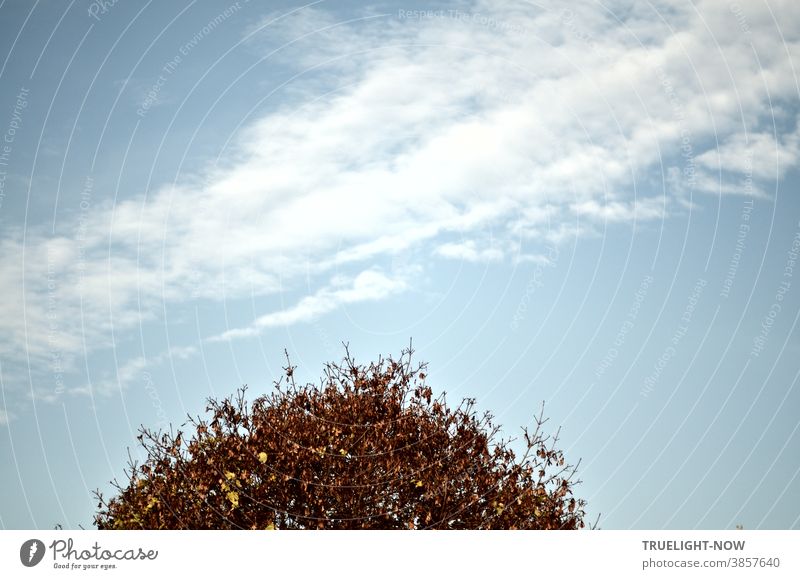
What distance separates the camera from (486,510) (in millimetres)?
17406

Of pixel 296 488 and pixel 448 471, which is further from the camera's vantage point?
pixel 448 471

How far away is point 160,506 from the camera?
1758cm

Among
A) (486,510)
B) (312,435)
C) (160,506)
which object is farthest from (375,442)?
(160,506)

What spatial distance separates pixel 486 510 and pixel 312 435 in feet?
14.2
